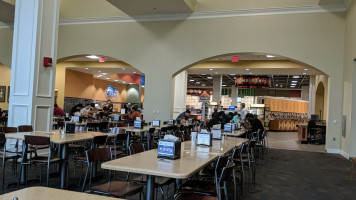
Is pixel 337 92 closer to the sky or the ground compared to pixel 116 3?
closer to the ground

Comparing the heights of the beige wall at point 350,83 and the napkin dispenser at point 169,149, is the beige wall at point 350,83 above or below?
above

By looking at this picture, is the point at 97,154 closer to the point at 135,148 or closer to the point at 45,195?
the point at 135,148

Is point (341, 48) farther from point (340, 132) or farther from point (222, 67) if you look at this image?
point (222, 67)

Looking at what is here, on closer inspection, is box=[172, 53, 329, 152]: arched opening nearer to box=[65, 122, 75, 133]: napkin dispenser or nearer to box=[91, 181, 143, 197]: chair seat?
box=[65, 122, 75, 133]: napkin dispenser

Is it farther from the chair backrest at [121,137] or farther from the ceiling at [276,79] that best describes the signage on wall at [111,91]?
the chair backrest at [121,137]

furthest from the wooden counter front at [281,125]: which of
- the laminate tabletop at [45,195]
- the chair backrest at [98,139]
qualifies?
the laminate tabletop at [45,195]

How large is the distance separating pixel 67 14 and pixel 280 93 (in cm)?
2431

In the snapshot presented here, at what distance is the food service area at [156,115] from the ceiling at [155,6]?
4 cm

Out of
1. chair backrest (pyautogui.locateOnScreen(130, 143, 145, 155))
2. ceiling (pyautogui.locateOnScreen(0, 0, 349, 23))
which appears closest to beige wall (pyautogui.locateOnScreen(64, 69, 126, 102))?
ceiling (pyautogui.locateOnScreen(0, 0, 349, 23))

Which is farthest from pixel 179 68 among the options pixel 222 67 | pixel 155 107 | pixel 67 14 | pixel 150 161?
pixel 150 161

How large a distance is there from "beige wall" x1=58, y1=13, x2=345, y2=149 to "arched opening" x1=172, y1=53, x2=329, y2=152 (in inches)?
14.9

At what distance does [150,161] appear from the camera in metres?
2.99

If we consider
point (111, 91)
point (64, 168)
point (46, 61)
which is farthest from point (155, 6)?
point (111, 91)

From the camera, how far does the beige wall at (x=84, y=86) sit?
1666 centimetres
